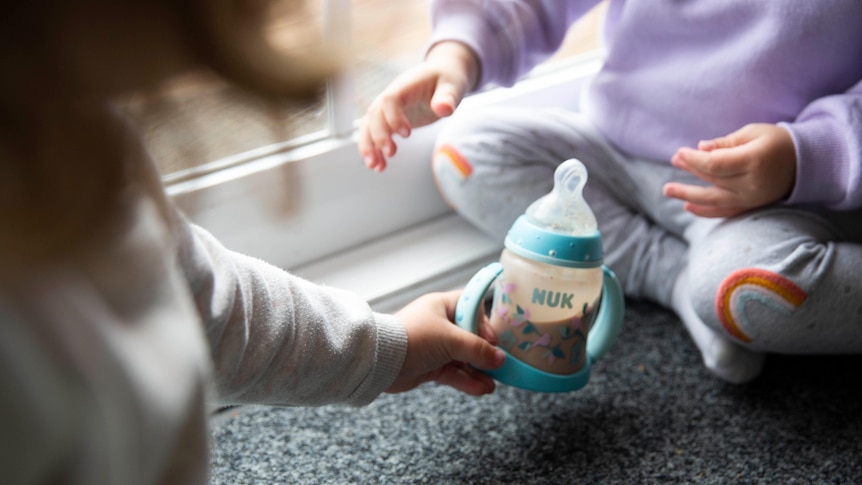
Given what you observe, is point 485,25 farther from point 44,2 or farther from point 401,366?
point 44,2

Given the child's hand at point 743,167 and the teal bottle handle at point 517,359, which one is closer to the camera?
the teal bottle handle at point 517,359

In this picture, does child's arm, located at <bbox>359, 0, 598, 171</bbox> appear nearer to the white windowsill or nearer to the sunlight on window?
the white windowsill

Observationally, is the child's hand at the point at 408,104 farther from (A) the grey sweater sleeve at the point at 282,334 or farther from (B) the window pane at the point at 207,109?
(B) the window pane at the point at 207,109

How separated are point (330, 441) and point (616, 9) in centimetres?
59

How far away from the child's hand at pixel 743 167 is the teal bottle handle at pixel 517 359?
0.52 feet

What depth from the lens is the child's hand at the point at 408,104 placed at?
2.65 ft

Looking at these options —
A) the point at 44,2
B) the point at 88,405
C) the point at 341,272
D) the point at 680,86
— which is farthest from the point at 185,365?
the point at 680,86

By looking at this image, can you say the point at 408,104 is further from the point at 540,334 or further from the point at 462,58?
the point at 540,334

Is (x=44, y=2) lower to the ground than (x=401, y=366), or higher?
higher

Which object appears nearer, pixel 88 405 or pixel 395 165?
pixel 88 405

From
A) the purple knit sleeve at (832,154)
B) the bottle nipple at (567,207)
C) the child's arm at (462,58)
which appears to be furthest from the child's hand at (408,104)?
the purple knit sleeve at (832,154)

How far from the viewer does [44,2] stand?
336 millimetres

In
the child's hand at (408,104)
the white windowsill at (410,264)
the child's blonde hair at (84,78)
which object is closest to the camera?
the child's blonde hair at (84,78)

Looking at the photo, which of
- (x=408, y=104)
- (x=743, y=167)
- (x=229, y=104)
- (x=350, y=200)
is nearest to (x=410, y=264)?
(x=350, y=200)
